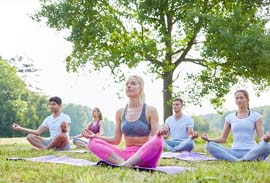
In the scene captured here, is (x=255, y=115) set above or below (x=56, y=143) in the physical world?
above

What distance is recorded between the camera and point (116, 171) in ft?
13.0

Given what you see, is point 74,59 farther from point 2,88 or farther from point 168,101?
point 2,88

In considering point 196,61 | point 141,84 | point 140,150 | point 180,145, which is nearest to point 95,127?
point 180,145

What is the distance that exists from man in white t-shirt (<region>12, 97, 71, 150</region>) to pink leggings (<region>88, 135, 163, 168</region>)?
310cm

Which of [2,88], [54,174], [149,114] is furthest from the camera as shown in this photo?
[2,88]

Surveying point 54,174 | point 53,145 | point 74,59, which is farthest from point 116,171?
point 74,59

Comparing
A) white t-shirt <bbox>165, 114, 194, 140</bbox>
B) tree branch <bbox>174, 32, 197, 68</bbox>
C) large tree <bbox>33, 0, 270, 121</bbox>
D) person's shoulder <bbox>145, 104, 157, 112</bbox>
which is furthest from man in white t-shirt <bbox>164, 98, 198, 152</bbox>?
tree branch <bbox>174, 32, 197, 68</bbox>

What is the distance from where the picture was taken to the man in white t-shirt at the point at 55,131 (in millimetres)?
7980

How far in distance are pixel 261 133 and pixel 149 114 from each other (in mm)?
2096

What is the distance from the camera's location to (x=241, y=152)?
6.23 metres

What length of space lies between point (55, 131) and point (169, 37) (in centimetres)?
772

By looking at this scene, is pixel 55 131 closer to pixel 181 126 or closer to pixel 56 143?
pixel 56 143

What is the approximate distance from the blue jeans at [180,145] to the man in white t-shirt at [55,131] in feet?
6.03

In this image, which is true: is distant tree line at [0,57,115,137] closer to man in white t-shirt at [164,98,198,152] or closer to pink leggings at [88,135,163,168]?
man in white t-shirt at [164,98,198,152]
